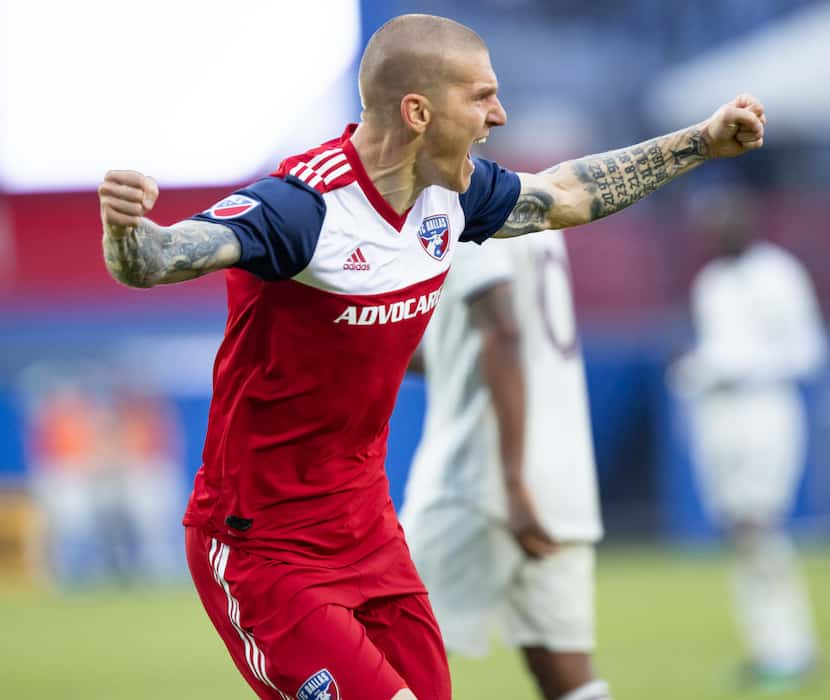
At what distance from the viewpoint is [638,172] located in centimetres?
439

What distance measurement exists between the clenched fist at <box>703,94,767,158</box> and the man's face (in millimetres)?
673

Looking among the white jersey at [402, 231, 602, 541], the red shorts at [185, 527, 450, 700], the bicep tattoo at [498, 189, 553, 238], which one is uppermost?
the bicep tattoo at [498, 189, 553, 238]

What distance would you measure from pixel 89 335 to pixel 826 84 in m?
10.6

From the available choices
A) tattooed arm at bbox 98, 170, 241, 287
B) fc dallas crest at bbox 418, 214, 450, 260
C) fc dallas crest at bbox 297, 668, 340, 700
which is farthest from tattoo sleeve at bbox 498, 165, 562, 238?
fc dallas crest at bbox 297, 668, 340, 700

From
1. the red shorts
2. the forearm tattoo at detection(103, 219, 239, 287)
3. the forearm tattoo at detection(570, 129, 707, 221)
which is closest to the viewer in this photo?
the forearm tattoo at detection(103, 219, 239, 287)

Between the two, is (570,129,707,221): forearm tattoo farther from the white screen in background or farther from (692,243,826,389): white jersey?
the white screen in background

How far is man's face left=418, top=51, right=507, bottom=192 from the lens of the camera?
386 centimetres

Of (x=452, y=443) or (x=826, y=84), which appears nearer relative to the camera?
(x=452, y=443)

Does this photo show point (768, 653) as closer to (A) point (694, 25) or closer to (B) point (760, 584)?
(B) point (760, 584)

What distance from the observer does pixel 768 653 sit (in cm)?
870

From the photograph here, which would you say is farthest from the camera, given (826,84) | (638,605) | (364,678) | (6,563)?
(826,84)

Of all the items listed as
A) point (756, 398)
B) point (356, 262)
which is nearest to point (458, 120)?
point (356, 262)

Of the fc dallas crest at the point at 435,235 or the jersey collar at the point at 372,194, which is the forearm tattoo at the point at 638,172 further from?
the jersey collar at the point at 372,194

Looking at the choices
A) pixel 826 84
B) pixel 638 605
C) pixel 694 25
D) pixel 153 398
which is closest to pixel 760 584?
pixel 638 605
